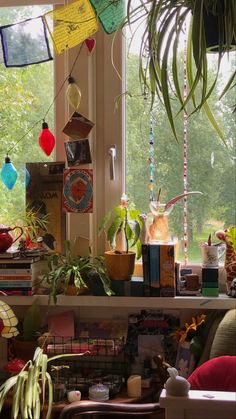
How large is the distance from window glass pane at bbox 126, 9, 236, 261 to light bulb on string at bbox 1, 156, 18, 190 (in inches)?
19.6

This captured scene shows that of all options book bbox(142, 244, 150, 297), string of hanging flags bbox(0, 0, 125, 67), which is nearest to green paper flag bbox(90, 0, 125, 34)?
string of hanging flags bbox(0, 0, 125, 67)

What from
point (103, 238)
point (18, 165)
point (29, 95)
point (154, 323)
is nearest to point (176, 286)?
point (154, 323)

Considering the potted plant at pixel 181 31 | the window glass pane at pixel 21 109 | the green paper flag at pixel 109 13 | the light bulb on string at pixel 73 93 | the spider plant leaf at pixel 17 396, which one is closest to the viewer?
the potted plant at pixel 181 31

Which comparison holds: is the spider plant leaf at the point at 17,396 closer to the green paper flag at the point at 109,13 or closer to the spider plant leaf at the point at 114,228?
the spider plant leaf at the point at 114,228

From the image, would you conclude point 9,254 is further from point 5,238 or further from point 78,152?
point 78,152

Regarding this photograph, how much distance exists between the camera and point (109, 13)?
2.26 metres

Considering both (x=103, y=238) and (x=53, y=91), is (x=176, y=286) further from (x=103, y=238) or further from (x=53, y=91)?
(x=53, y=91)

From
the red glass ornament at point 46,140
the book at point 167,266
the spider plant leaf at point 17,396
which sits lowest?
the spider plant leaf at point 17,396

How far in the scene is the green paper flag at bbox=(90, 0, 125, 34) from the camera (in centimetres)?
222

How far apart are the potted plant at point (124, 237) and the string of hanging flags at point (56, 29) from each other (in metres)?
0.68

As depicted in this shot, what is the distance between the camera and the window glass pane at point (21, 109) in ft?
8.50

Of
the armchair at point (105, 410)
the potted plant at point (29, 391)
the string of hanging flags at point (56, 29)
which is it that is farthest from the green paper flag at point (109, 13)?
the armchair at point (105, 410)

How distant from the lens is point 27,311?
2.42 m

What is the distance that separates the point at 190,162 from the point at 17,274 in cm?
87
